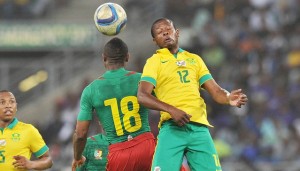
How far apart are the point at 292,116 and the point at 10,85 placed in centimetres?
681

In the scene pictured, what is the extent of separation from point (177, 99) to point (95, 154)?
133cm

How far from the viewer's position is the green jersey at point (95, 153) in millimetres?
10391

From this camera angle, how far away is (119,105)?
10.0 m

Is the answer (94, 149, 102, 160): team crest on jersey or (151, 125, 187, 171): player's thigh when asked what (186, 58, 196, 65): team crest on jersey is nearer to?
(151, 125, 187, 171): player's thigh

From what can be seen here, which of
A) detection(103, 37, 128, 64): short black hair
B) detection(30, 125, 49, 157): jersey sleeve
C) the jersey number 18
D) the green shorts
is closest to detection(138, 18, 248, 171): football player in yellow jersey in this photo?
the green shorts

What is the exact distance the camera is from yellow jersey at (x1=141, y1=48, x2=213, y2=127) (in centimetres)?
971

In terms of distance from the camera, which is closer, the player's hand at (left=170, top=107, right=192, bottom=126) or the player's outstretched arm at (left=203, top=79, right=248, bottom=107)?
the player's hand at (left=170, top=107, right=192, bottom=126)

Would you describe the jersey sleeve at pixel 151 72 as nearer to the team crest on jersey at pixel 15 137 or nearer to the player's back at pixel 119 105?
the player's back at pixel 119 105

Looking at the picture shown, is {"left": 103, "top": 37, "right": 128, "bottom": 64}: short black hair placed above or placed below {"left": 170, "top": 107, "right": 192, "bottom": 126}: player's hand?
above

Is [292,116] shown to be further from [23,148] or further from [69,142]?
[23,148]

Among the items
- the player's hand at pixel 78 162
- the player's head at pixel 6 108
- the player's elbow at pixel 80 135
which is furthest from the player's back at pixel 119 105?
the player's head at pixel 6 108

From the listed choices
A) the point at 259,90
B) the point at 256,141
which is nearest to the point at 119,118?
the point at 256,141

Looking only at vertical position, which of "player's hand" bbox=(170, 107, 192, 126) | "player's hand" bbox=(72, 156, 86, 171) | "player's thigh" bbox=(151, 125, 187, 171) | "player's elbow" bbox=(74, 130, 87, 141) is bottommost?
"player's hand" bbox=(72, 156, 86, 171)

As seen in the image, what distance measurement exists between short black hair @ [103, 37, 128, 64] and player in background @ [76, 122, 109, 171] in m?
0.86
